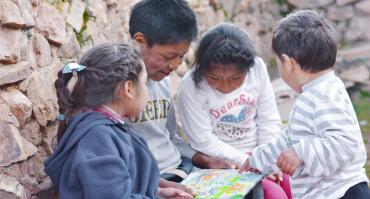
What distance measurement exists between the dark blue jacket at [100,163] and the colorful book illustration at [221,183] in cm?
35

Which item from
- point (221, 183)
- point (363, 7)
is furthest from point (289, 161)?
point (363, 7)

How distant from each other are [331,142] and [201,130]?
2.42ft

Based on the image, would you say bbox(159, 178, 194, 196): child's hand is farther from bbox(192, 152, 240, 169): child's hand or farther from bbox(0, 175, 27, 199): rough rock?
bbox(0, 175, 27, 199): rough rock

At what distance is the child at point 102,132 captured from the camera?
2.04 m

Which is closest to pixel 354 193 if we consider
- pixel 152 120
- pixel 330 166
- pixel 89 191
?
pixel 330 166

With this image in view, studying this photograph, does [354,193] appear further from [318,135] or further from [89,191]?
[89,191]

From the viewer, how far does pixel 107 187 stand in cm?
203

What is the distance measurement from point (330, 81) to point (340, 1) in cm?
460

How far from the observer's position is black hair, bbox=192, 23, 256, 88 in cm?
297

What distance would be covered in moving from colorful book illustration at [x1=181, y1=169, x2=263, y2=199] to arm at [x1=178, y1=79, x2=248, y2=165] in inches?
5.3

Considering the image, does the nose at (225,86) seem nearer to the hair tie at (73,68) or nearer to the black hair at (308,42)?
the black hair at (308,42)

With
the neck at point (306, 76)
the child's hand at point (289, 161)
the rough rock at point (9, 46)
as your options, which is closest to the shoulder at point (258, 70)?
the neck at point (306, 76)

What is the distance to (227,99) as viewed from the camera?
10.1ft

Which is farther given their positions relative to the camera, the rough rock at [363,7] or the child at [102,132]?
the rough rock at [363,7]
